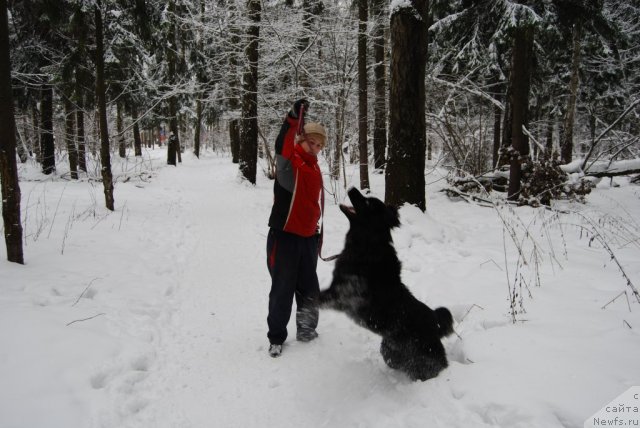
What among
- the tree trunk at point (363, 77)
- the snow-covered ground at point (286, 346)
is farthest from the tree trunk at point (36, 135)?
the tree trunk at point (363, 77)

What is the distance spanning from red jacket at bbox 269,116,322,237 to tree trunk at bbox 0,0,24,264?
326cm

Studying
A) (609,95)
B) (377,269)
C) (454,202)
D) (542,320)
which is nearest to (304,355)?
(377,269)

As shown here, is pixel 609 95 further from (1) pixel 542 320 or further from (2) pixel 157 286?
(2) pixel 157 286

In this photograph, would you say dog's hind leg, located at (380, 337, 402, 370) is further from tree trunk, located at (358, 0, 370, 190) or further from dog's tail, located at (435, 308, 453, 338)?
tree trunk, located at (358, 0, 370, 190)

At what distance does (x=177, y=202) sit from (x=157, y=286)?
22.0 feet

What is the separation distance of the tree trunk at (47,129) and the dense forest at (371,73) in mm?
77

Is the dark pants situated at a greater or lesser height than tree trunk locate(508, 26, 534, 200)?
lesser

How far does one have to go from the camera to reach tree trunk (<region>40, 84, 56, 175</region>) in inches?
563

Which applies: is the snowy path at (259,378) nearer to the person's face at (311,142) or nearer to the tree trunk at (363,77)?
the person's face at (311,142)

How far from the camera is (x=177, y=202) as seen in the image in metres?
11.0

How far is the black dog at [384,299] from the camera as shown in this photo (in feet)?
8.99

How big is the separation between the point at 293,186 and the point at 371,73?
12601mm

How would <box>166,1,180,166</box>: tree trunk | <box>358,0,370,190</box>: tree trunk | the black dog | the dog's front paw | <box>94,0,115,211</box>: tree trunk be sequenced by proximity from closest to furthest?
the black dog, the dog's front paw, <box>94,0,115,211</box>: tree trunk, <box>358,0,370,190</box>: tree trunk, <box>166,1,180,166</box>: tree trunk

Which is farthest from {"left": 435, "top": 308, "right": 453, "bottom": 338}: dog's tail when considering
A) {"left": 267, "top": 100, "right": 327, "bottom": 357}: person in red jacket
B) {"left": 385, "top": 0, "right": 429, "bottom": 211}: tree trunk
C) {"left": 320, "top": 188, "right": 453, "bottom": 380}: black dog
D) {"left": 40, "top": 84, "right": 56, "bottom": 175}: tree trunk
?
{"left": 40, "top": 84, "right": 56, "bottom": 175}: tree trunk
